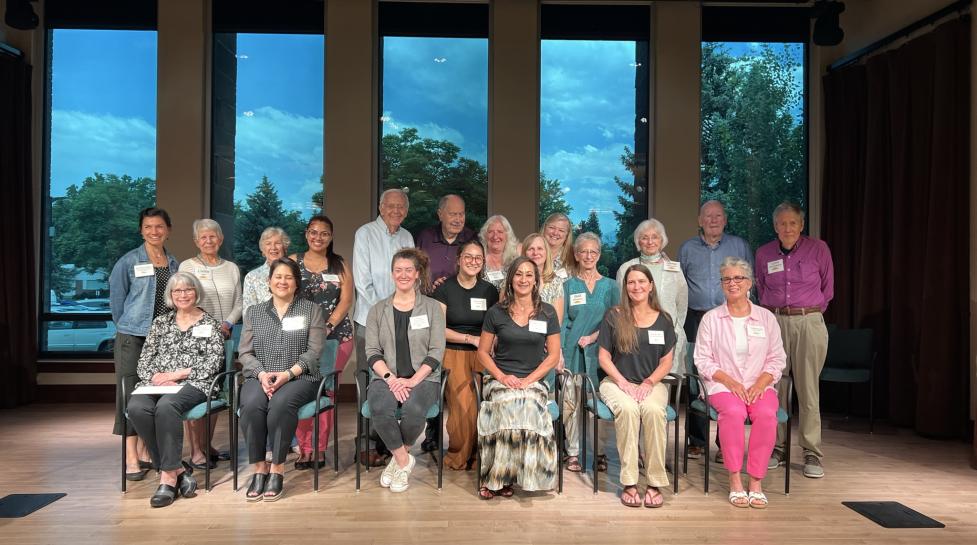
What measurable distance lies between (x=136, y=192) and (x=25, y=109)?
1.20 meters

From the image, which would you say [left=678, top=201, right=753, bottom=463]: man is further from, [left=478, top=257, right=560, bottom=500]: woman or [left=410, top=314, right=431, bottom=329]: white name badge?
[left=410, top=314, right=431, bottom=329]: white name badge

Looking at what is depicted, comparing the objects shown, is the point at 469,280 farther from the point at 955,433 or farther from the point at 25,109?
the point at 25,109

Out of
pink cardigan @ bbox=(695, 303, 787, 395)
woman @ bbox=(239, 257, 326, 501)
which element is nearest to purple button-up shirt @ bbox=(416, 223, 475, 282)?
woman @ bbox=(239, 257, 326, 501)

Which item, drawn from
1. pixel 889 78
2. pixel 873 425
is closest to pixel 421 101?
pixel 889 78

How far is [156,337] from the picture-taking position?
3.80 metres

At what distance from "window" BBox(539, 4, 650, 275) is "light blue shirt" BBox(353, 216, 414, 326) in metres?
2.57

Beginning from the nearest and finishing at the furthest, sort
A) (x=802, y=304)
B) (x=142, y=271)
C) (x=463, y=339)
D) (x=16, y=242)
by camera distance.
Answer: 1. (x=463, y=339)
2. (x=142, y=271)
3. (x=802, y=304)
4. (x=16, y=242)

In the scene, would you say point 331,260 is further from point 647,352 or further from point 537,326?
point 647,352

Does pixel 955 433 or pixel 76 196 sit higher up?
pixel 76 196

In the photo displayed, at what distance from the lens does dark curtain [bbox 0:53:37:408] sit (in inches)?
243

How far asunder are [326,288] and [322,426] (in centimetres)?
87

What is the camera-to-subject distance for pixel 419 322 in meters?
3.84

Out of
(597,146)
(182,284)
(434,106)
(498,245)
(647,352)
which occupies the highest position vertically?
(434,106)

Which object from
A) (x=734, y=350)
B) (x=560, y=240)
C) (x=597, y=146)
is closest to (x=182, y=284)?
(x=560, y=240)
